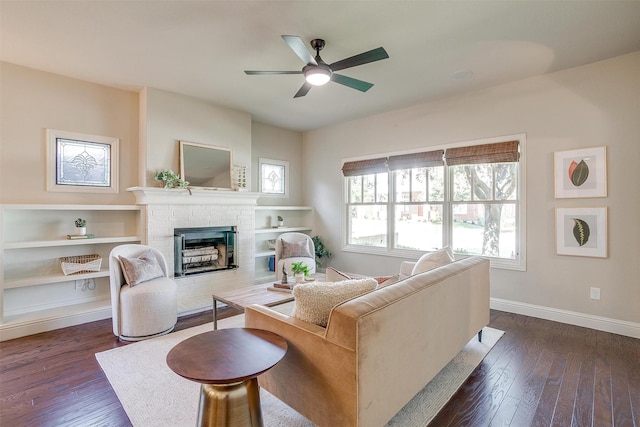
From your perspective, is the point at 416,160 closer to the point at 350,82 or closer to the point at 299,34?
the point at 350,82

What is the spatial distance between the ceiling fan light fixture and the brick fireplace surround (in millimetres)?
2352

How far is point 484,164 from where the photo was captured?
4.27 meters

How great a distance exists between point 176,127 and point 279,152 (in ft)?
7.15

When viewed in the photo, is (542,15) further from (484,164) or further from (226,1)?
(226,1)

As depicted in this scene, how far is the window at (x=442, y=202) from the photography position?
4.07 metres

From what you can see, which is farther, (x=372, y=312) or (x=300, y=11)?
(x=300, y=11)

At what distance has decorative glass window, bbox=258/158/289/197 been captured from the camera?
5.92 m

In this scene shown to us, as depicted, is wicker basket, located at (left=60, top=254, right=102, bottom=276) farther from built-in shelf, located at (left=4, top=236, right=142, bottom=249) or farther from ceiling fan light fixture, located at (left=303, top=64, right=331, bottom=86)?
ceiling fan light fixture, located at (left=303, top=64, right=331, bottom=86)

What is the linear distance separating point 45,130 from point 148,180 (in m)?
1.21

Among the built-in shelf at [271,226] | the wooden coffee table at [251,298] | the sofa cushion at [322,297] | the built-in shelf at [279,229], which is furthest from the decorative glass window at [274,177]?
the sofa cushion at [322,297]

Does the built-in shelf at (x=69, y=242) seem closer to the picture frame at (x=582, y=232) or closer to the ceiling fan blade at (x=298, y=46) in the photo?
the ceiling fan blade at (x=298, y=46)

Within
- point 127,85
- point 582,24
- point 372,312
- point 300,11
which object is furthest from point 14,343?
point 582,24

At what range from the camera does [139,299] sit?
3.17 metres

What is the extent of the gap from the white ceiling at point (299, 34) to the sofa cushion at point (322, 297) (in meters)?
2.17
